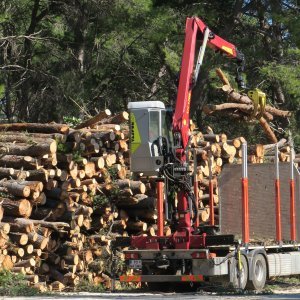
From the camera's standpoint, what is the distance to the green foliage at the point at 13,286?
50.8 ft

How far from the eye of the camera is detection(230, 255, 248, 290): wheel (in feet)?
49.8

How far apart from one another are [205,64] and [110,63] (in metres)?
6.55

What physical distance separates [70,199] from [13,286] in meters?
3.15

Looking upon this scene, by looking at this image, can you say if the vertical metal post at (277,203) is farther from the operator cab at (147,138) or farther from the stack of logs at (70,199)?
the operator cab at (147,138)

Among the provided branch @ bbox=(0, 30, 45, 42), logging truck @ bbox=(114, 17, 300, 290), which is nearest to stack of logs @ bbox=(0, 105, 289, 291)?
logging truck @ bbox=(114, 17, 300, 290)

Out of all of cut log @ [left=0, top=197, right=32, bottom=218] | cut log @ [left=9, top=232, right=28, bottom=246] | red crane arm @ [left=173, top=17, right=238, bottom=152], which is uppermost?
red crane arm @ [left=173, top=17, right=238, bottom=152]

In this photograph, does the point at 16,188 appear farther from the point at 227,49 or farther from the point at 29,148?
the point at 227,49

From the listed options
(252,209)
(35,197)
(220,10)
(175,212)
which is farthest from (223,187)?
(220,10)

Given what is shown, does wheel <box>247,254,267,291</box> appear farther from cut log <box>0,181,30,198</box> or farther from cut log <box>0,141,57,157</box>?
cut log <box>0,141,57,157</box>

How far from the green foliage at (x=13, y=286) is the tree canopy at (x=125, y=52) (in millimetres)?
11960

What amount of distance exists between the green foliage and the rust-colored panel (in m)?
4.62

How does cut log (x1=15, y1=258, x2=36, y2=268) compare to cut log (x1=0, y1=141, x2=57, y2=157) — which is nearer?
cut log (x1=15, y1=258, x2=36, y2=268)

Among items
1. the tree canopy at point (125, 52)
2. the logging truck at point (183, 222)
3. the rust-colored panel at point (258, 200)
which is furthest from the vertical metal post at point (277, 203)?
the tree canopy at point (125, 52)

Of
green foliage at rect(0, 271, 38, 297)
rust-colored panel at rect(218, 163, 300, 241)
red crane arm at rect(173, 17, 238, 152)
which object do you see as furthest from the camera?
rust-colored panel at rect(218, 163, 300, 241)
